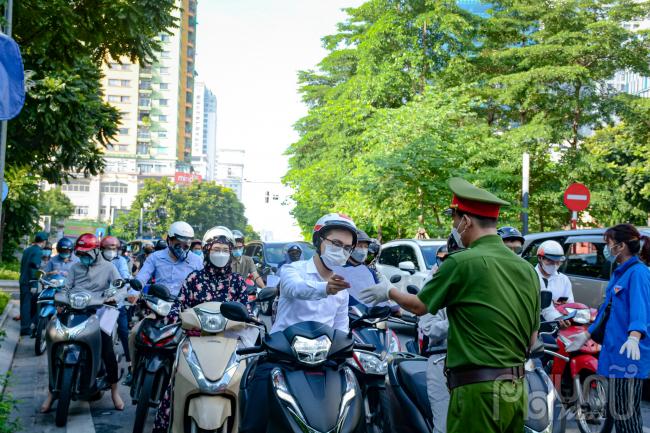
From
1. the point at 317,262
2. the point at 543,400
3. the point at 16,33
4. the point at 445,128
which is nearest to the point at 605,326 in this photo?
the point at 543,400

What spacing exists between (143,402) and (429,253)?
9.65 m

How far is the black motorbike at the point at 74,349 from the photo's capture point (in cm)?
702

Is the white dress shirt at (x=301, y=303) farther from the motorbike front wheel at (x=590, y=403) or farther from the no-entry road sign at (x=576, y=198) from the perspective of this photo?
the no-entry road sign at (x=576, y=198)

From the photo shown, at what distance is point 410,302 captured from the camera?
3416mm

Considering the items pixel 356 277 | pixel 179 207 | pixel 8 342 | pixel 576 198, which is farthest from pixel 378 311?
pixel 179 207

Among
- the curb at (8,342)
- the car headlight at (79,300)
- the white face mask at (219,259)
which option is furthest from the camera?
the curb at (8,342)

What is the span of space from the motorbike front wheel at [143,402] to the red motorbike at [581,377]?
130 inches

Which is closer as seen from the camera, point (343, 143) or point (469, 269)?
point (469, 269)

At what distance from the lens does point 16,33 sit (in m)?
10.1

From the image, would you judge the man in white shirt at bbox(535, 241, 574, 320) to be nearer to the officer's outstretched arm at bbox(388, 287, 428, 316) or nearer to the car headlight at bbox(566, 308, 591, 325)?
the car headlight at bbox(566, 308, 591, 325)

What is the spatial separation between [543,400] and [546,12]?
2526 cm

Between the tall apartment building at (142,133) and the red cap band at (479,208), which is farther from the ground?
the tall apartment building at (142,133)

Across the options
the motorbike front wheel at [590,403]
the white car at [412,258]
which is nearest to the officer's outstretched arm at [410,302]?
the motorbike front wheel at [590,403]

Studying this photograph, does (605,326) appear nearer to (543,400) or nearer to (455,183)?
(543,400)
